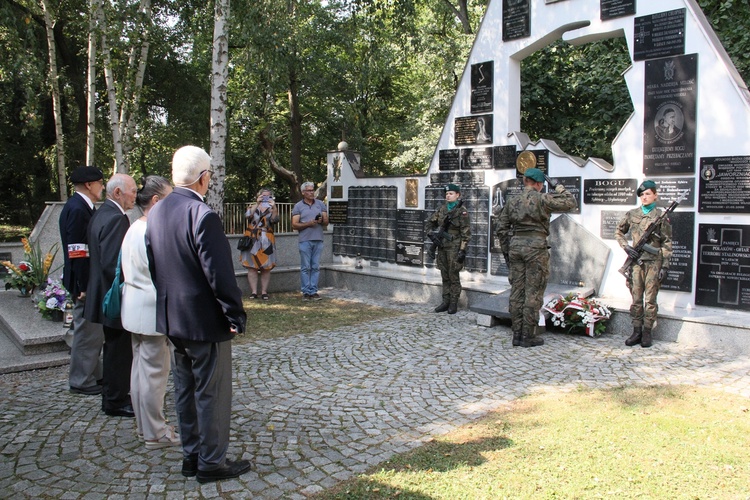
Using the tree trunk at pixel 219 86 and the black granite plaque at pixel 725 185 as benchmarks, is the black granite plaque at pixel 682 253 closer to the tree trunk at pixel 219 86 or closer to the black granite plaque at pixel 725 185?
the black granite plaque at pixel 725 185

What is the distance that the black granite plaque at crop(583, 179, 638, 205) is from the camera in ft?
27.1

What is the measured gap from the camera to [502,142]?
9.91 m

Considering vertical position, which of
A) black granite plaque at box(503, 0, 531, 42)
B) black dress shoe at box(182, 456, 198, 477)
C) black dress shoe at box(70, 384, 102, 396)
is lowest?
black dress shoe at box(70, 384, 102, 396)

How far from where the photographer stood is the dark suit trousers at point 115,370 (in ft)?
15.3

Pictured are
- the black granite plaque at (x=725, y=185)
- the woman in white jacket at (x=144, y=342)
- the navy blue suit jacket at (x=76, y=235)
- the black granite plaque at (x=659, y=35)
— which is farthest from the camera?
the black granite plaque at (x=659, y=35)

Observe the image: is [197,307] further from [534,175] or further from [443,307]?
[443,307]

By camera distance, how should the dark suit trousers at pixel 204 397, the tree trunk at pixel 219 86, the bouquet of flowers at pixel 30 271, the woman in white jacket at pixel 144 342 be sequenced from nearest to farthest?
the dark suit trousers at pixel 204 397
the woman in white jacket at pixel 144 342
the bouquet of flowers at pixel 30 271
the tree trunk at pixel 219 86

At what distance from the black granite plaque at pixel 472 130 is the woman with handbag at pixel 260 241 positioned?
140 inches

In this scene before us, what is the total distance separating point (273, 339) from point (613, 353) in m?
4.07

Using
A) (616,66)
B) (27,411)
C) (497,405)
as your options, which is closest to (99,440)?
(27,411)

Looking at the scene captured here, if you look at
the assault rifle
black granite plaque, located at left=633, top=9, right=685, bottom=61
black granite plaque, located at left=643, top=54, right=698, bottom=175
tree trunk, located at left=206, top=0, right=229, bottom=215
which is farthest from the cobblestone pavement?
black granite plaque, located at left=633, top=9, right=685, bottom=61

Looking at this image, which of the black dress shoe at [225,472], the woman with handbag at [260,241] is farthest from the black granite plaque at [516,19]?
the black dress shoe at [225,472]

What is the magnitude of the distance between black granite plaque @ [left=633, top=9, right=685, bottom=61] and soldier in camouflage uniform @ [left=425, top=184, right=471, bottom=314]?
319cm

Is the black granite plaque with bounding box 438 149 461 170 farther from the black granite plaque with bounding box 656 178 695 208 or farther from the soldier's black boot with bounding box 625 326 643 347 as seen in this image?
the soldier's black boot with bounding box 625 326 643 347
